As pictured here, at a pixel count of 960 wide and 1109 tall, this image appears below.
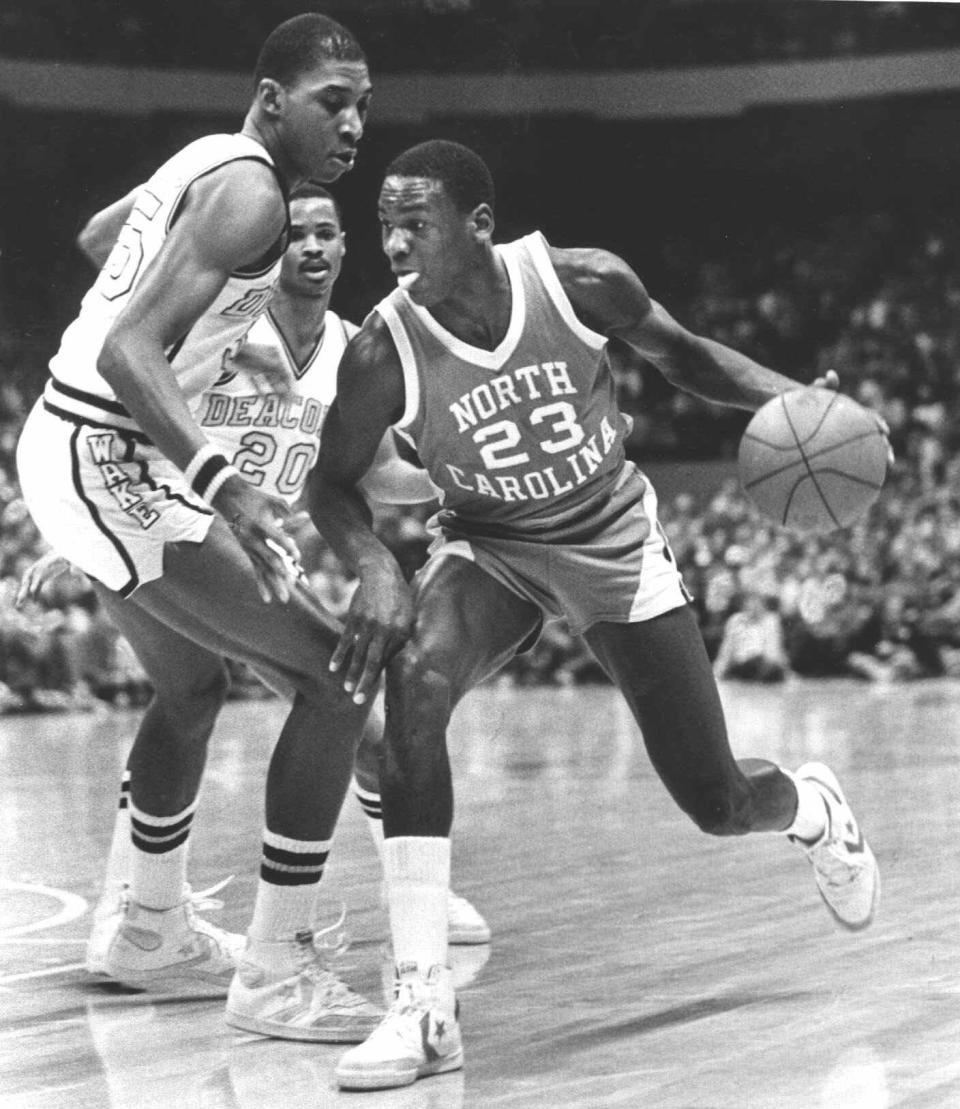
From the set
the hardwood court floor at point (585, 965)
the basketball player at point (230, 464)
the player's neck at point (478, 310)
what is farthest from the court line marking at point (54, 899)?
the player's neck at point (478, 310)

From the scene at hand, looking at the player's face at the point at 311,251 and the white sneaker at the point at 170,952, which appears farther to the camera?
the player's face at the point at 311,251

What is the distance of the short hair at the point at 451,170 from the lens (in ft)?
11.4

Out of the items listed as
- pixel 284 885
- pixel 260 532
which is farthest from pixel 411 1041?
pixel 260 532

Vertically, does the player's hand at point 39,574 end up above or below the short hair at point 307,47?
below

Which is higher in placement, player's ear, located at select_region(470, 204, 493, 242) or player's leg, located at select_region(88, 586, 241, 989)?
player's ear, located at select_region(470, 204, 493, 242)

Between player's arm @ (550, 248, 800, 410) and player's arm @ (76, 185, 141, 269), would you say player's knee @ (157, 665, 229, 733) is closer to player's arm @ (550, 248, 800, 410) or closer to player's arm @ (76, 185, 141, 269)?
player's arm @ (76, 185, 141, 269)

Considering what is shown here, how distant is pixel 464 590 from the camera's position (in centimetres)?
356

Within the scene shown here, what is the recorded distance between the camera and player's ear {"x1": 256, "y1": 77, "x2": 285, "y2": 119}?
3619 mm

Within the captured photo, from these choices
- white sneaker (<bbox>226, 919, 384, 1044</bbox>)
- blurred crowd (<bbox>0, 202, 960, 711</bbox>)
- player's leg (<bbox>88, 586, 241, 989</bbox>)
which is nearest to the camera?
white sneaker (<bbox>226, 919, 384, 1044</bbox>)

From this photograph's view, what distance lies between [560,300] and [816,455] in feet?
2.19

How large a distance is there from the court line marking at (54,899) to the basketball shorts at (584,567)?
1.80 meters

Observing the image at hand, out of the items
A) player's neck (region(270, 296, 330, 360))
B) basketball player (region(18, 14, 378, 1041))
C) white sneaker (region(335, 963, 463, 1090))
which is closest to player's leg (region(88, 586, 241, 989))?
basketball player (region(18, 14, 378, 1041))

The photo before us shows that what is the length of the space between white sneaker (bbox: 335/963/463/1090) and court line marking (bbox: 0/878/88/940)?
6.15 feet

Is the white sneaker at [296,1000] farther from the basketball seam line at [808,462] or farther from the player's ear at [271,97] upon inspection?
the player's ear at [271,97]
